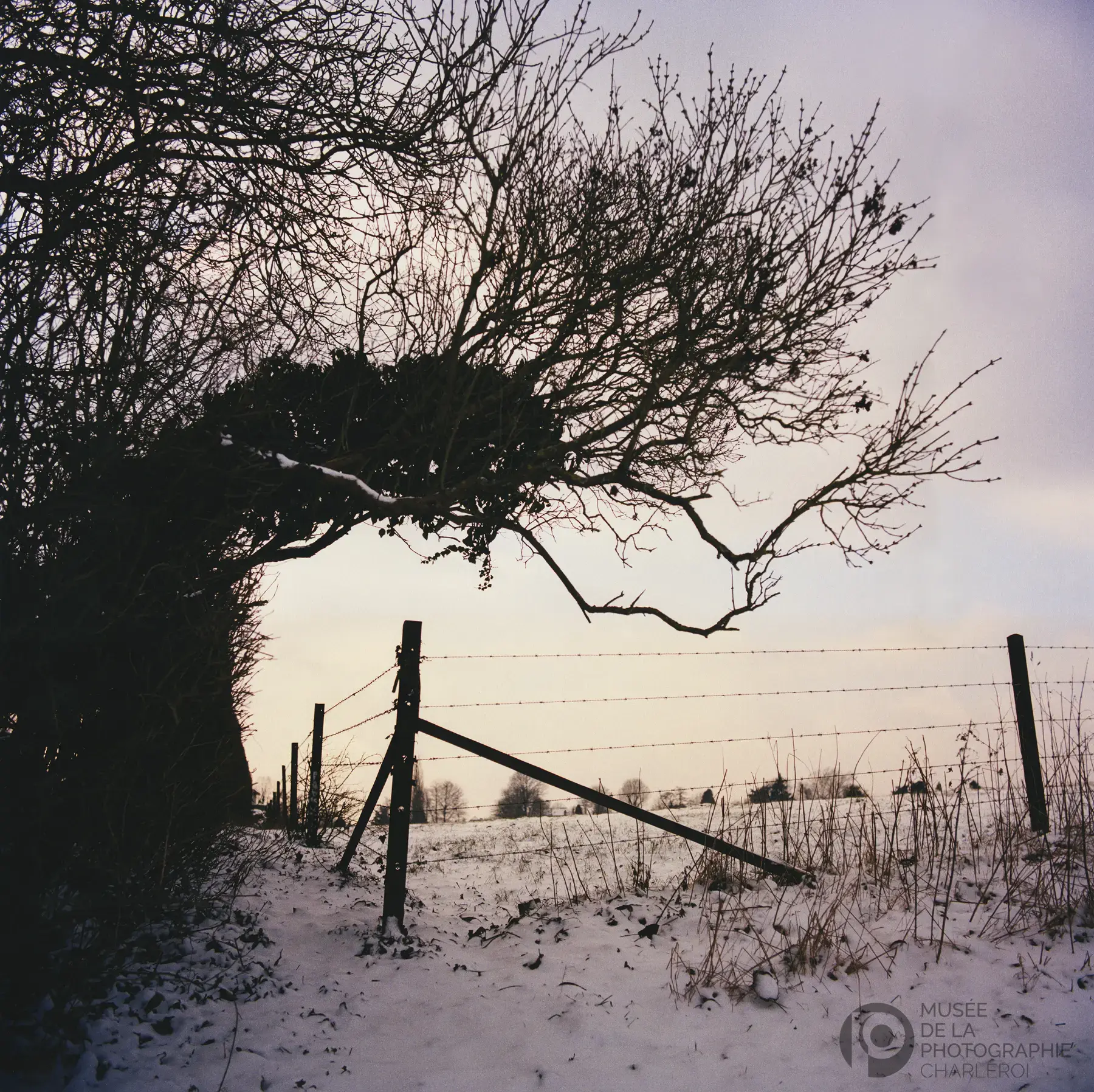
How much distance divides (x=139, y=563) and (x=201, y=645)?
0.61 meters

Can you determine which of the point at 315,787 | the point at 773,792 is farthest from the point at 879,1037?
the point at 315,787

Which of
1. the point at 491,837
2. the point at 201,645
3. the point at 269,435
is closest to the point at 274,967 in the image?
the point at 201,645

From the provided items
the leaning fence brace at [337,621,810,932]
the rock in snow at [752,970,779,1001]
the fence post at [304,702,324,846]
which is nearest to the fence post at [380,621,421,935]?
the leaning fence brace at [337,621,810,932]

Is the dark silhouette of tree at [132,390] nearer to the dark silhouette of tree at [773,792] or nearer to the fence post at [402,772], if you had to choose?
the fence post at [402,772]

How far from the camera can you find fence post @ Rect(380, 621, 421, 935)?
5.39 m

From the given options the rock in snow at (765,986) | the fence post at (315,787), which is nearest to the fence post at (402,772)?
the rock in snow at (765,986)

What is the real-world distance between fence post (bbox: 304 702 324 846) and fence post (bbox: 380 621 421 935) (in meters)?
3.74

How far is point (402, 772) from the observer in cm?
552

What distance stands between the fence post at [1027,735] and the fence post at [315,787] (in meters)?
7.29

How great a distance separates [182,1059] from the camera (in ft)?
12.0

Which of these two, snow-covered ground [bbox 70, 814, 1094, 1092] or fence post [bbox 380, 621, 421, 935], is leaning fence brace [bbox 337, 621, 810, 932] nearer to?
fence post [bbox 380, 621, 421, 935]

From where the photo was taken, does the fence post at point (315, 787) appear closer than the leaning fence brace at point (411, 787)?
No

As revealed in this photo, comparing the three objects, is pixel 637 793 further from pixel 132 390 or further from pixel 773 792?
pixel 132 390

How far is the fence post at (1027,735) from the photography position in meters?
5.95
